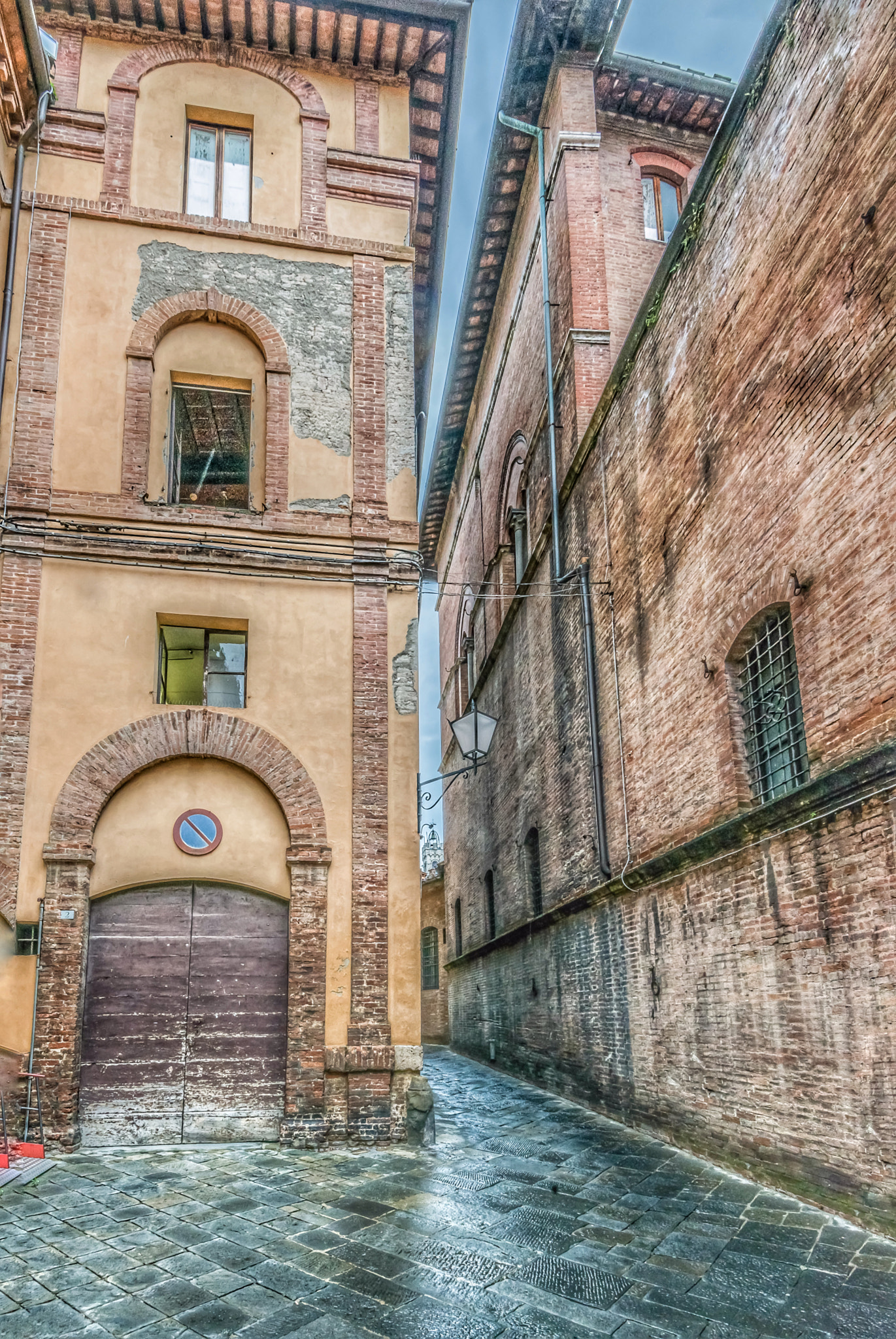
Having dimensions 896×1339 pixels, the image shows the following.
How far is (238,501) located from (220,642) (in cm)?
182

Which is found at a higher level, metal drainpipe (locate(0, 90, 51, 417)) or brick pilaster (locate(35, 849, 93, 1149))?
metal drainpipe (locate(0, 90, 51, 417))

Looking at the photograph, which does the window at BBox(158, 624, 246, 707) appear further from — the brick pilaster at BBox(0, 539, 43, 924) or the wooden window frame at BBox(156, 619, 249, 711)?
the brick pilaster at BBox(0, 539, 43, 924)

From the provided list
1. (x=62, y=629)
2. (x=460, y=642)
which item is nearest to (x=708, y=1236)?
(x=62, y=629)

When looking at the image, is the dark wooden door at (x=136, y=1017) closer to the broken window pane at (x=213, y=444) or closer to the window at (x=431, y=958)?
the broken window pane at (x=213, y=444)

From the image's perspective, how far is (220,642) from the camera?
930 centimetres

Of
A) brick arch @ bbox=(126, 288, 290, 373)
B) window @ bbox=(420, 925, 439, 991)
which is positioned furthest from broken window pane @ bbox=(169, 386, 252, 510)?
window @ bbox=(420, 925, 439, 991)

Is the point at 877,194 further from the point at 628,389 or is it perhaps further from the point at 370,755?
the point at 370,755

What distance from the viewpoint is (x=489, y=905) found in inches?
670

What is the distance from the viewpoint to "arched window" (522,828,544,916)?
44.0 feet

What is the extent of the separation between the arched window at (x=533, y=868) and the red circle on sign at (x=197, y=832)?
5727mm

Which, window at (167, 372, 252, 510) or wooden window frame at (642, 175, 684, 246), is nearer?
window at (167, 372, 252, 510)

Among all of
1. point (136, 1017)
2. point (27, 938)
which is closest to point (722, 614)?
point (136, 1017)

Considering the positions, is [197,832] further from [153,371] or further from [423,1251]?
[153,371]

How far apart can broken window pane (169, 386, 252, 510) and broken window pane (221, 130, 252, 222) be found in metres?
1.99
